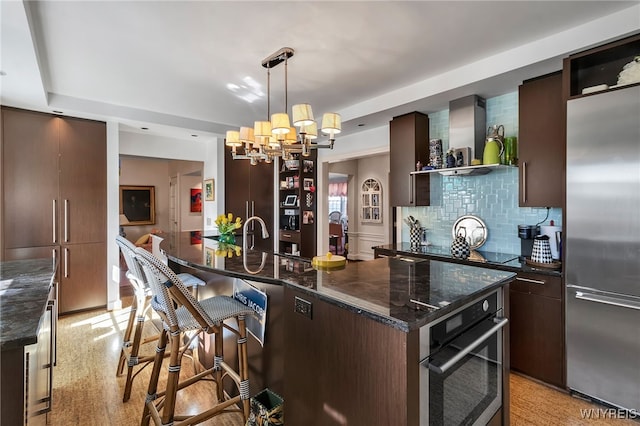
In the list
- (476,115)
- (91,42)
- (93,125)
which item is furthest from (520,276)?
(93,125)

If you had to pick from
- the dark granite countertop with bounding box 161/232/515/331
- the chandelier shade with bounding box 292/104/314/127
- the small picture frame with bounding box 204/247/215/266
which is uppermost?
the chandelier shade with bounding box 292/104/314/127

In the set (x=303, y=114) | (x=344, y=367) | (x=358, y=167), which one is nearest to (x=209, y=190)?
(x=303, y=114)

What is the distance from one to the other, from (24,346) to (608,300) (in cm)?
306

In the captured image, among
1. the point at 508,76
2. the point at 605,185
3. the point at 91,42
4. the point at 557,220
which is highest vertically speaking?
the point at 91,42

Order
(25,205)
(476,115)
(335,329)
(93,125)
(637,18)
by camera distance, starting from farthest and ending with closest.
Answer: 1. (93,125)
2. (25,205)
3. (476,115)
4. (637,18)
5. (335,329)

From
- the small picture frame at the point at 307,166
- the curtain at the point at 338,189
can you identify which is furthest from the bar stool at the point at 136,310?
the curtain at the point at 338,189

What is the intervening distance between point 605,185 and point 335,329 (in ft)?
6.84

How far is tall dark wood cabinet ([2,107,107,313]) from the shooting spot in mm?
3570

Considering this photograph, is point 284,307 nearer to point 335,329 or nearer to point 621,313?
point 335,329

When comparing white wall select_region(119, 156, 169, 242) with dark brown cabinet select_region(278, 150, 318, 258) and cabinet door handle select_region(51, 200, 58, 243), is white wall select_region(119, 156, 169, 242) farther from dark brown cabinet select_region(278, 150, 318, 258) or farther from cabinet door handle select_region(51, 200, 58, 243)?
cabinet door handle select_region(51, 200, 58, 243)

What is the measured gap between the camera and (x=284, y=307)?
1585mm

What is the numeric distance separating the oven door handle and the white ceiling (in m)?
1.95

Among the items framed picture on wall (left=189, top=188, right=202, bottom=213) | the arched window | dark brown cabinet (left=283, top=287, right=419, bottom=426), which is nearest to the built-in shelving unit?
dark brown cabinet (left=283, top=287, right=419, bottom=426)

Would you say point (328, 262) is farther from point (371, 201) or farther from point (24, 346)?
point (371, 201)
